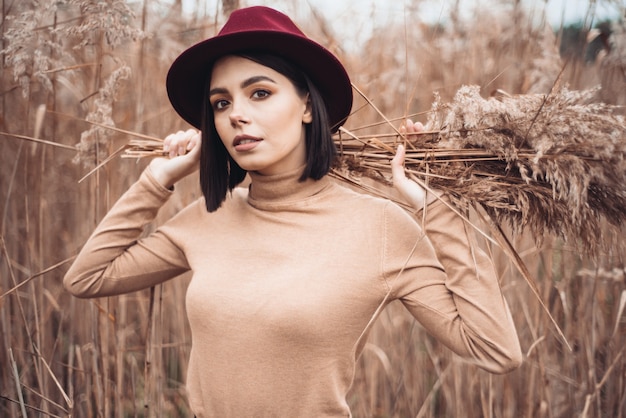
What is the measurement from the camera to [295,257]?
4.44ft

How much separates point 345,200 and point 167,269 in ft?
1.79

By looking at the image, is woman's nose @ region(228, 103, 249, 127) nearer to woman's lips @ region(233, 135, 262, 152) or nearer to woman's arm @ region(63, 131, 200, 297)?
woman's lips @ region(233, 135, 262, 152)

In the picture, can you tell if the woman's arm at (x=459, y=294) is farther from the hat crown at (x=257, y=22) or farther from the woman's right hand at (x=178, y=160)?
the woman's right hand at (x=178, y=160)

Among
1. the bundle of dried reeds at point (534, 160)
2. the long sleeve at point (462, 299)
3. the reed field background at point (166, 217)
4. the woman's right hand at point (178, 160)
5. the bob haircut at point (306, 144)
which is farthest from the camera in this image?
the reed field background at point (166, 217)

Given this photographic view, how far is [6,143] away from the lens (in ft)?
7.53

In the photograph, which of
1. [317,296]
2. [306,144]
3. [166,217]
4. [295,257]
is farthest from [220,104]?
[166,217]

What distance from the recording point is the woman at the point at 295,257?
1.29 m

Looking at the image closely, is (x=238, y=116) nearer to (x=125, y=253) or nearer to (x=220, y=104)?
(x=220, y=104)

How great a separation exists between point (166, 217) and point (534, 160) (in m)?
1.60

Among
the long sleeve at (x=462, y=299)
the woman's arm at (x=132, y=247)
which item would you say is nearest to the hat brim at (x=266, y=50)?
the woman's arm at (x=132, y=247)

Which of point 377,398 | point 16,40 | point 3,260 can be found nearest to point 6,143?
point 3,260

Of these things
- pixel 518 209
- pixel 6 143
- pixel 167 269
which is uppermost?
pixel 6 143

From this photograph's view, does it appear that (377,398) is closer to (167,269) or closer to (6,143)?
(167,269)

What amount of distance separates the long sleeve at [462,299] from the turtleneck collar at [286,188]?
28 cm
